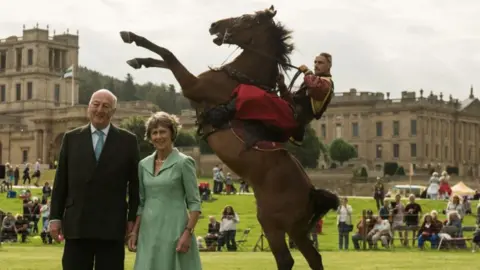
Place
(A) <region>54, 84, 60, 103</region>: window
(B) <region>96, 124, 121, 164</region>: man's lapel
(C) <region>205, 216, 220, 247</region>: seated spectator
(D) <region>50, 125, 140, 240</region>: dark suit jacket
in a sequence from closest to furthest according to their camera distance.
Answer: (D) <region>50, 125, 140, 240</region>: dark suit jacket < (B) <region>96, 124, 121, 164</region>: man's lapel < (C) <region>205, 216, 220, 247</region>: seated spectator < (A) <region>54, 84, 60, 103</region>: window

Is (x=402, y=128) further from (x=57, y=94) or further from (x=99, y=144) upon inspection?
(x=99, y=144)

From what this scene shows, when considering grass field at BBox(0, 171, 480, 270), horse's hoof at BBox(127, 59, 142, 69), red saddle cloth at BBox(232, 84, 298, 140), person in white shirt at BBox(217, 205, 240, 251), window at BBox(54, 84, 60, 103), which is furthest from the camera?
Result: window at BBox(54, 84, 60, 103)

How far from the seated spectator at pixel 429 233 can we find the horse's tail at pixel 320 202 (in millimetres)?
15445

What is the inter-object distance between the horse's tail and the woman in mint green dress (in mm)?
1541

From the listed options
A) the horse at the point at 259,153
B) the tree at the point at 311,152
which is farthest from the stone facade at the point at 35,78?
Result: the horse at the point at 259,153

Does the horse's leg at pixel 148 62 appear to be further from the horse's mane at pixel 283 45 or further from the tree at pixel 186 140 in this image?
the tree at pixel 186 140

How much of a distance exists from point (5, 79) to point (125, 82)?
33358 millimetres

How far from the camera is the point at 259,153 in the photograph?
9.01 m

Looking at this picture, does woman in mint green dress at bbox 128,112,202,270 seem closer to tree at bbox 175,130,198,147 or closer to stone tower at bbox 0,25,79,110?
tree at bbox 175,130,198,147

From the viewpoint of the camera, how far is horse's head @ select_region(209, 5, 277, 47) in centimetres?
950

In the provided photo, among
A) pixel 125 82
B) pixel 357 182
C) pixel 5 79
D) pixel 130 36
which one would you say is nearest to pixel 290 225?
pixel 130 36

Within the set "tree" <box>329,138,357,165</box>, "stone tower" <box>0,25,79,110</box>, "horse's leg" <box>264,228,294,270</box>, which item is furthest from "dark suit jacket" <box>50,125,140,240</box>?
"stone tower" <box>0,25,79,110</box>

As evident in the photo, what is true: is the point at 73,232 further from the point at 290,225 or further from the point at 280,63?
the point at 280,63

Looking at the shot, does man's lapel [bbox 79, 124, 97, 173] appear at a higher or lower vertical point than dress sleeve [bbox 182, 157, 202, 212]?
higher
